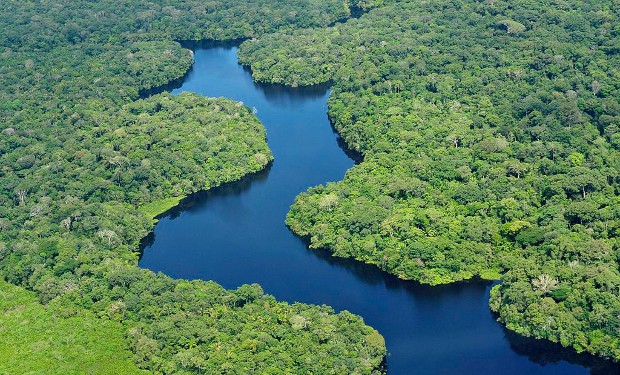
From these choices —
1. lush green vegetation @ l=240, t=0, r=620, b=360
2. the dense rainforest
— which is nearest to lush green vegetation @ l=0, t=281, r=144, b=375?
the dense rainforest

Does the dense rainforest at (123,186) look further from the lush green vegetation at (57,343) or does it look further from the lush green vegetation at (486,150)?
the lush green vegetation at (486,150)

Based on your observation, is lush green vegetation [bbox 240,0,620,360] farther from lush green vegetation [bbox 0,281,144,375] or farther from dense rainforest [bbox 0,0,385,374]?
lush green vegetation [bbox 0,281,144,375]

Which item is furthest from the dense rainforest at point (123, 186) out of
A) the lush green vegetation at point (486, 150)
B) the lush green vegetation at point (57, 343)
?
the lush green vegetation at point (486, 150)

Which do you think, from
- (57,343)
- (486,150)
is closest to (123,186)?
(57,343)

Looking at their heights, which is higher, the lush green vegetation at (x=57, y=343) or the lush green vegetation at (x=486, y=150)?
the lush green vegetation at (x=486, y=150)

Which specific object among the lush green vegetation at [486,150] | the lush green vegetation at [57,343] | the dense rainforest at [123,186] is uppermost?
the lush green vegetation at [486,150]

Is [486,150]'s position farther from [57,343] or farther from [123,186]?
[57,343]
